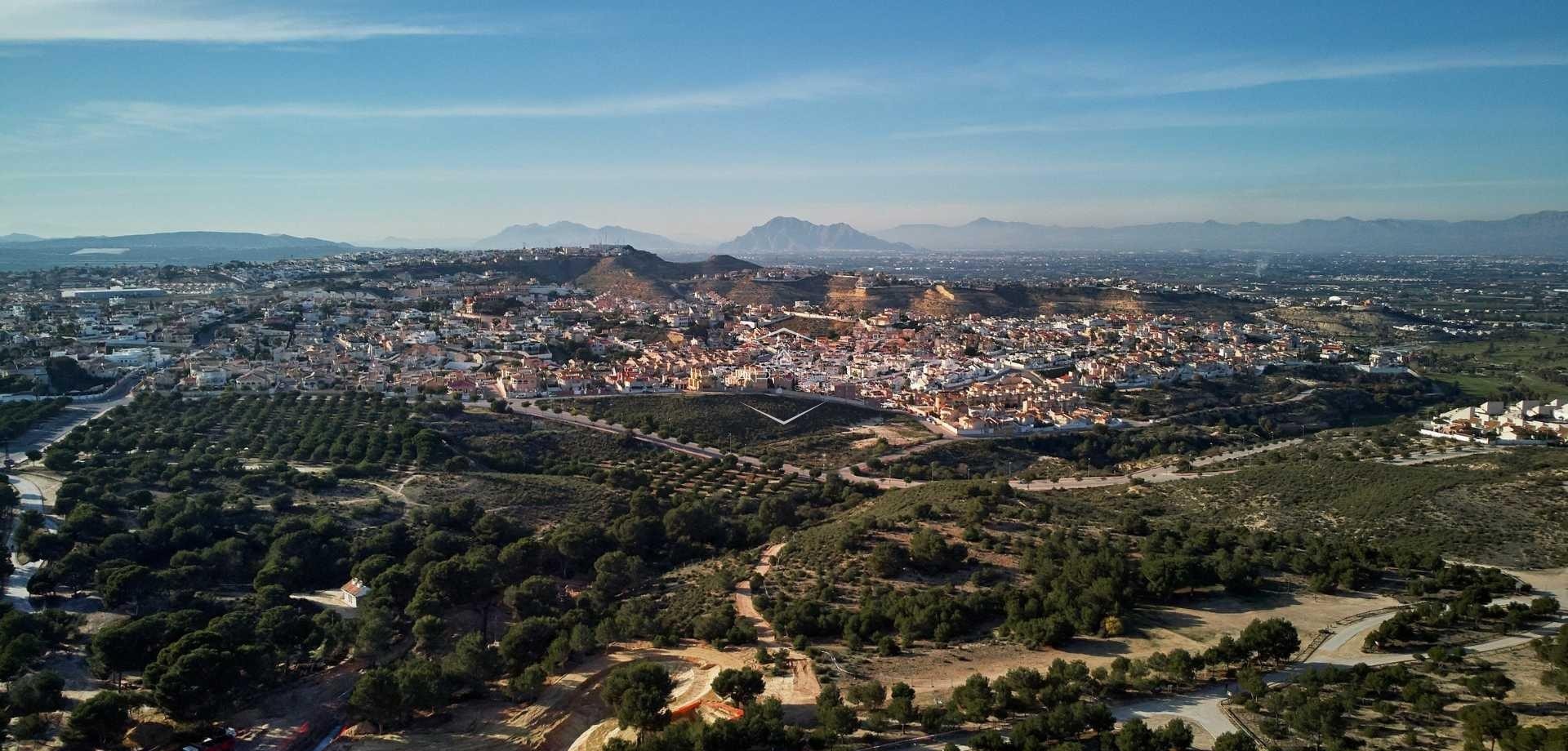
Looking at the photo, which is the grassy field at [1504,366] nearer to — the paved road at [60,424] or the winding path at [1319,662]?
the winding path at [1319,662]

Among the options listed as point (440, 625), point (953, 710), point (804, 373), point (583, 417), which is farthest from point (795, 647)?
point (804, 373)

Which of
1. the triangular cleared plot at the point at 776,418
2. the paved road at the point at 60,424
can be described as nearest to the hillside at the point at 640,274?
the triangular cleared plot at the point at 776,418

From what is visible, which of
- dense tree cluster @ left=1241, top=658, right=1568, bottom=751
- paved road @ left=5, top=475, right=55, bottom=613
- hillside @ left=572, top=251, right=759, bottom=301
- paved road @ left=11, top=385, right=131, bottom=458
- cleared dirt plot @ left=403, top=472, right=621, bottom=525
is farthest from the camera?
hillside @ left=572, top=251, right=759, bottom=301

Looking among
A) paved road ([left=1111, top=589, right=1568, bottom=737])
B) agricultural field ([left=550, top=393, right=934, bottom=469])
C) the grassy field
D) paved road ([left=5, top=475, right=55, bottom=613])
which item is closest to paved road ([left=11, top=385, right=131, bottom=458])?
paved road ([left=5, top=475, right=55, bottom=613])

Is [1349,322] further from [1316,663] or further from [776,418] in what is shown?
[1316,663]

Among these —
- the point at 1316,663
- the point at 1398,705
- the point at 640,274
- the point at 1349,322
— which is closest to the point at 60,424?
the point at 1316,663

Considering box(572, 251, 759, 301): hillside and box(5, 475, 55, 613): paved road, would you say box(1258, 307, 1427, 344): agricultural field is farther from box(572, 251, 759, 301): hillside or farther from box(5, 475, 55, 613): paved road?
box(5, 475, 55, 613): paved road
